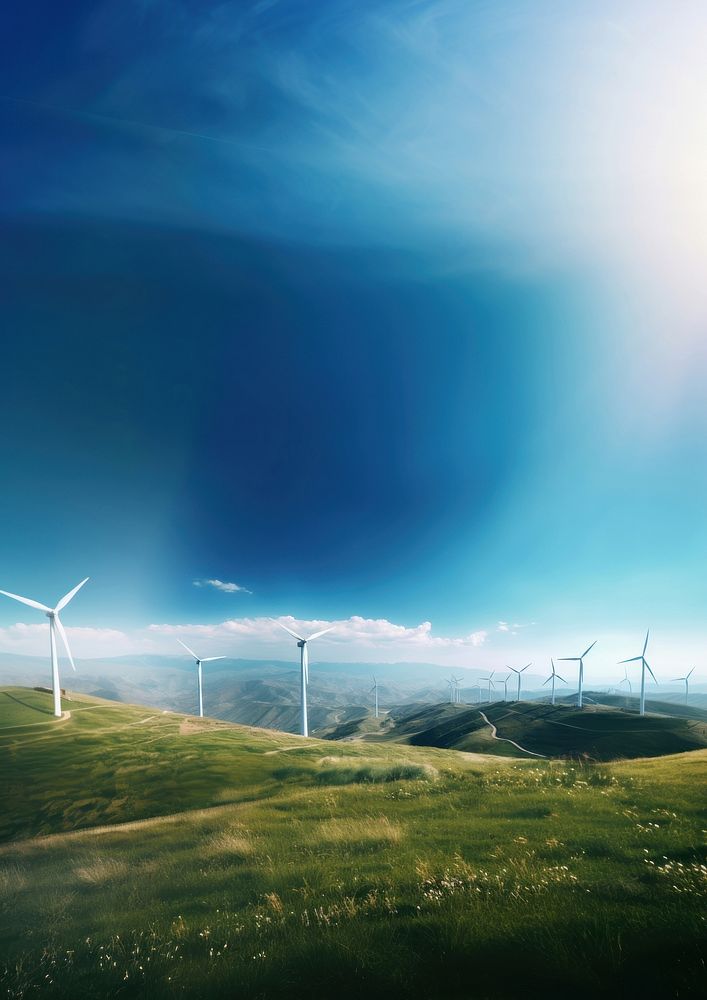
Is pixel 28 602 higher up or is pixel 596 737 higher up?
pixel 28 602

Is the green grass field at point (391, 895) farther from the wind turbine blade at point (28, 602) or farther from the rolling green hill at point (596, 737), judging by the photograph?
the rolling green hill at point (596, 737)

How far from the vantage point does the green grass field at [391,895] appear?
8234 millimetres

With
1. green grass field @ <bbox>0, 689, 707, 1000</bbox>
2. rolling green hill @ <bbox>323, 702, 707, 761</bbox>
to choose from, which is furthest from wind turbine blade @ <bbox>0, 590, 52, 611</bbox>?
rolling green hill @ <bbox>323, 702, 707, 761</bbox>

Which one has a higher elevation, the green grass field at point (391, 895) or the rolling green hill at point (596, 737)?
the green grass field at point (391, 895)

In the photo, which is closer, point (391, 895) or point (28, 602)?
point (391, 895)

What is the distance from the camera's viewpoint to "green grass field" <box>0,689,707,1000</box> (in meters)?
8.23

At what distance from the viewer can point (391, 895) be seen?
441 inches

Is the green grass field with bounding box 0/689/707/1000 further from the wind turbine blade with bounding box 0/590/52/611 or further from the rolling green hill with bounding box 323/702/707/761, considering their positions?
the rolling green hill with bounding box 323/702/707/761

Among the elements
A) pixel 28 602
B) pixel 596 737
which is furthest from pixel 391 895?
pixel 596 737

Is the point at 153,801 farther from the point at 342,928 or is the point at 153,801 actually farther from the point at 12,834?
the point at 342,928

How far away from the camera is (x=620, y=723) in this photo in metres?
178

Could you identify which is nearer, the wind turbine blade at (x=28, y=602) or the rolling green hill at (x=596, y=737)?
the wind turbine blade at (x=28, y=602)

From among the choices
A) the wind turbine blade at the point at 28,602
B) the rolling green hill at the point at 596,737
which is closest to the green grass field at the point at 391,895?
the wind turbine blade at the point at 28,602

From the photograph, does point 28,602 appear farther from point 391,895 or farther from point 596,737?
point 596,737
